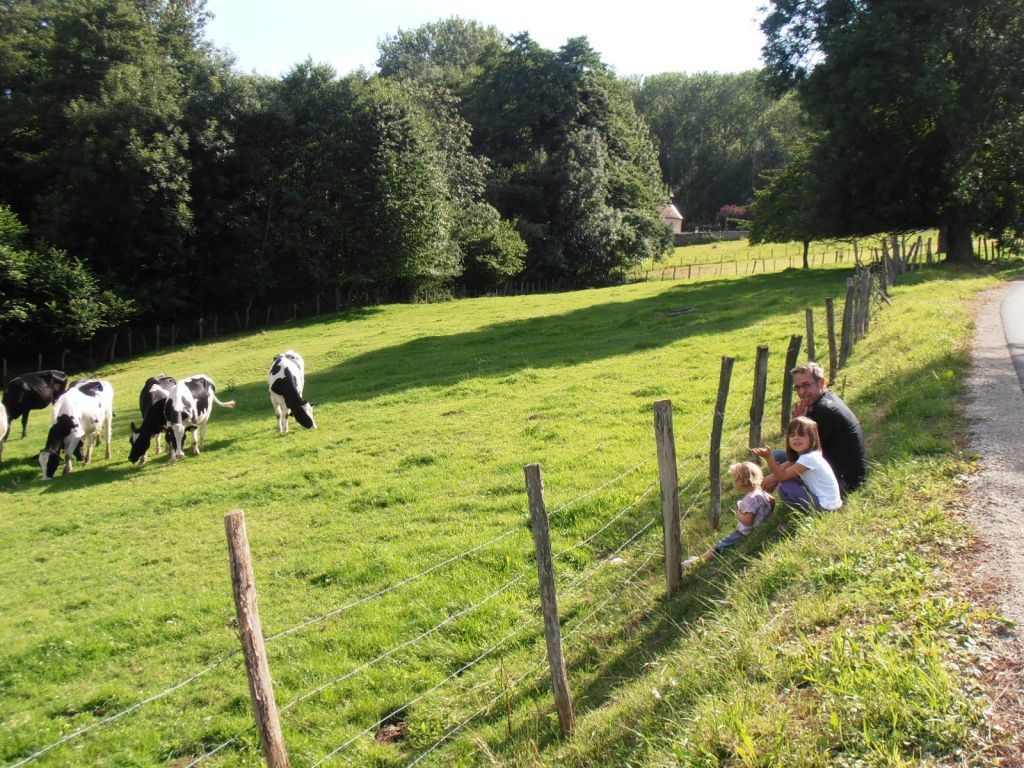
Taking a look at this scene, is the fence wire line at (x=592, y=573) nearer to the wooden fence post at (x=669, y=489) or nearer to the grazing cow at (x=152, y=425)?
the wooden fence post at (x=669, y=489)

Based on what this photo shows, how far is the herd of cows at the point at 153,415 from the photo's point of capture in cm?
1609

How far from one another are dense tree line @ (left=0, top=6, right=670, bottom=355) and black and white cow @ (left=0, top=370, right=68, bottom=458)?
1287cm

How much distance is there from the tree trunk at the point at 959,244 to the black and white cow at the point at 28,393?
36372 millimetres

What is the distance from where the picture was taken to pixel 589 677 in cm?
631

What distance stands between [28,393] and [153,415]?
7301mm

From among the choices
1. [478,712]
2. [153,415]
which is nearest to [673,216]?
[153,415]

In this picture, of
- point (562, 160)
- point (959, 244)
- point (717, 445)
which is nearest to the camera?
point (717, 445)

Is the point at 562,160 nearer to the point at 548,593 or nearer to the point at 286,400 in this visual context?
the point at 286,400

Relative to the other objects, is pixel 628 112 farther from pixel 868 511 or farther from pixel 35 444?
pixel 868 511

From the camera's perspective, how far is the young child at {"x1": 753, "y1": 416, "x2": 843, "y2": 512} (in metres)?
7.02

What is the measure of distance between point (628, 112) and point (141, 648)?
5890 cm

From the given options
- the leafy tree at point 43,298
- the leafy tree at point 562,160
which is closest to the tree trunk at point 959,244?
the leafy tree at point 562,160

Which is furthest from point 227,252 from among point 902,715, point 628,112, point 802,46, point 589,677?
point 902,715

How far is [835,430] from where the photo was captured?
7.59m
